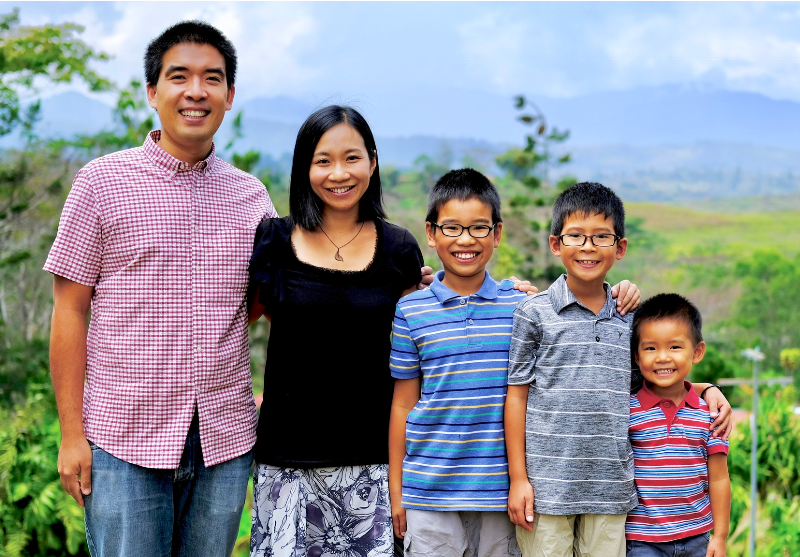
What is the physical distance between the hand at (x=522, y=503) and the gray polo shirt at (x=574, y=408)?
22 millimetres

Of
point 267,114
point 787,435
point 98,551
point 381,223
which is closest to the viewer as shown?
point 98,551

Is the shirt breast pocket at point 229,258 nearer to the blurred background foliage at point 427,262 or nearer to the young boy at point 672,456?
the young boy at point 672,456

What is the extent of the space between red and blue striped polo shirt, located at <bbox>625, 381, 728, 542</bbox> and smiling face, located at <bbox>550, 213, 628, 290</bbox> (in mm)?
392

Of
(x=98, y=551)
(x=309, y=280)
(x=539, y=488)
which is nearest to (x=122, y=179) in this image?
(x=309, y=280)

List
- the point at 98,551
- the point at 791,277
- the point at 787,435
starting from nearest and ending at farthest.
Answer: the point at 98,551 → the point at 787,435 → the point at 791,277

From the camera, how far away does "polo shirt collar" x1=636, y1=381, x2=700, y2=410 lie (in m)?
2.05

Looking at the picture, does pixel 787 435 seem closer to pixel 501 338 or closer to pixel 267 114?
pixel 501 338

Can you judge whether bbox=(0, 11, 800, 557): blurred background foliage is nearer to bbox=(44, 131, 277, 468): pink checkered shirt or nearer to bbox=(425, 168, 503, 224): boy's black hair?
bbox=(44, 131, 277, 468): pink checkered shirt

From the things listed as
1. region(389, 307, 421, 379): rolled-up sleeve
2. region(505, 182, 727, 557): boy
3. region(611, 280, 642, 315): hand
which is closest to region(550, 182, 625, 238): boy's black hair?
region(505, 182, 727, 557): boy

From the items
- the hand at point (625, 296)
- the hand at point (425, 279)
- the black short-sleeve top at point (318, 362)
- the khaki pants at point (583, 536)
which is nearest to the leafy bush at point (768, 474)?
the khaki pants at point (583, 536)

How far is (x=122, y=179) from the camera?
1.98m

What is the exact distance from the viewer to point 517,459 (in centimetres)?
199

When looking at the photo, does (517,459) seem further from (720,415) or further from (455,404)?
(720,415)

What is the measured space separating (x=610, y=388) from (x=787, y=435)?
368 centimetres
